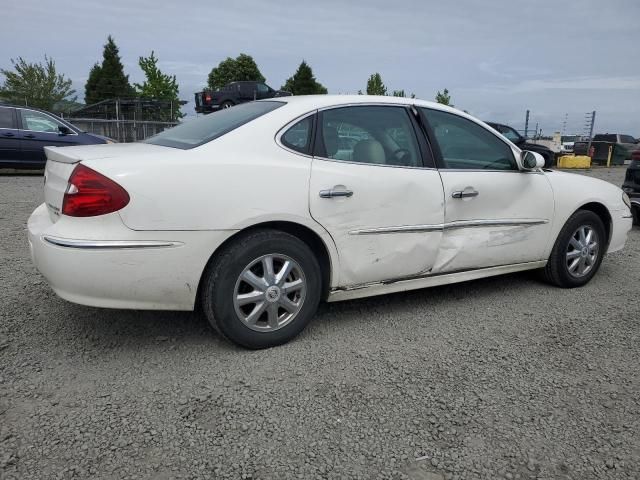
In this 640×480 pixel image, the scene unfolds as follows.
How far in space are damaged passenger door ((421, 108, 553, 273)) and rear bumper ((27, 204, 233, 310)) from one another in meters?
1.66

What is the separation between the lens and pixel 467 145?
387cm

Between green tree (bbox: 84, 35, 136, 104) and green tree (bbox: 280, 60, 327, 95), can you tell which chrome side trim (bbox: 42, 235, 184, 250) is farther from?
green tree (bbox: 280, 60, 327, 95)

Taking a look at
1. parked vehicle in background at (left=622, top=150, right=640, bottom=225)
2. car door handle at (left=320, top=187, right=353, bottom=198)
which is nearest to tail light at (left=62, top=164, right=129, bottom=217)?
car door handle at (left=320, top=187, right=353, bottom=198)

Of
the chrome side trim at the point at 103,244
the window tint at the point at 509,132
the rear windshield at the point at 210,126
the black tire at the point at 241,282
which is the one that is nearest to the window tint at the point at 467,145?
the rear windshield at the point at 210,126

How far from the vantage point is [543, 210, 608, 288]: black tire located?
432cm

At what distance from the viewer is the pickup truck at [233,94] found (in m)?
24.5

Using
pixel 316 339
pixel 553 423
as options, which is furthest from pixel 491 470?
pixel 316 339

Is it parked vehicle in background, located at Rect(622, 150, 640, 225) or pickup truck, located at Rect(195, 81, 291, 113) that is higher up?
pickup truck, located at Rect(195, 81, 291, 113)

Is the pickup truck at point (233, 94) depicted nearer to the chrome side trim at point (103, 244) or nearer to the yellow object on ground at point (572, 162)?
the yellow object on ground at point (572, 162)

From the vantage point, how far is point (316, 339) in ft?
10.8

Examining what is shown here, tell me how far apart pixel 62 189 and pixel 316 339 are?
1.69 m

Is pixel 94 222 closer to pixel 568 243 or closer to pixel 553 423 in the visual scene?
pixel 553 423

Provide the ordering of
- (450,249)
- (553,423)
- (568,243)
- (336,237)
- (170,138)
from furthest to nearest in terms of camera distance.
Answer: (568,243)
(450,249)
(170,138)
(336,237)
(553,423)

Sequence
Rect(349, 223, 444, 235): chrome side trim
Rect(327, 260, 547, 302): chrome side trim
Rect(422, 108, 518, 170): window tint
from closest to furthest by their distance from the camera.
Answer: Rect(349, 223, 444, 235): chrome side trim → Rect(327, 260, 547, 302): chrome side trim → Rect(422, 108, 518, 170): window tint
